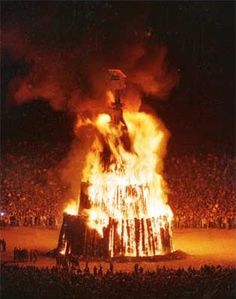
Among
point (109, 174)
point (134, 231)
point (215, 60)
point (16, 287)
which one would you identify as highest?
point (215, 60)

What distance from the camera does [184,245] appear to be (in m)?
25.7

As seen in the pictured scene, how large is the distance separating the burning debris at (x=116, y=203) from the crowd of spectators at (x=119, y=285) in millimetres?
5604

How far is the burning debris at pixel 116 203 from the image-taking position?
2366 centimetres

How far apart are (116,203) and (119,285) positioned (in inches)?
284

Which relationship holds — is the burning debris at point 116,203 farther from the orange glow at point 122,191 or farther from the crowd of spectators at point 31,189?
the crowd of spectators at point 31,189

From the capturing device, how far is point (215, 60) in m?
43.8

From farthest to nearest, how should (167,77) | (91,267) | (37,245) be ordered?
1. (167,77)
2. (37,245)
3. (91,267)

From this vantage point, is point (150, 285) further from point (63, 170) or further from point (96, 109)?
point (63, 170)

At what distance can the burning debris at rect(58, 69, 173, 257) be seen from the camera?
77.6ft

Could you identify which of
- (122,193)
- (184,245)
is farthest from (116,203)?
(184,245)

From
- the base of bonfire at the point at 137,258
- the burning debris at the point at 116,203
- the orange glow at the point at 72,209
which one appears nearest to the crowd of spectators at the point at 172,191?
the orange glow at the point at 72,209

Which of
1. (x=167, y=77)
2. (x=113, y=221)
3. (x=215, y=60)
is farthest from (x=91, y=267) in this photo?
(x=215, y=60)

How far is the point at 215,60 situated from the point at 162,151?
7.29 m

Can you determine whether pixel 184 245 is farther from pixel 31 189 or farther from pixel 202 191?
pixel 31 189
